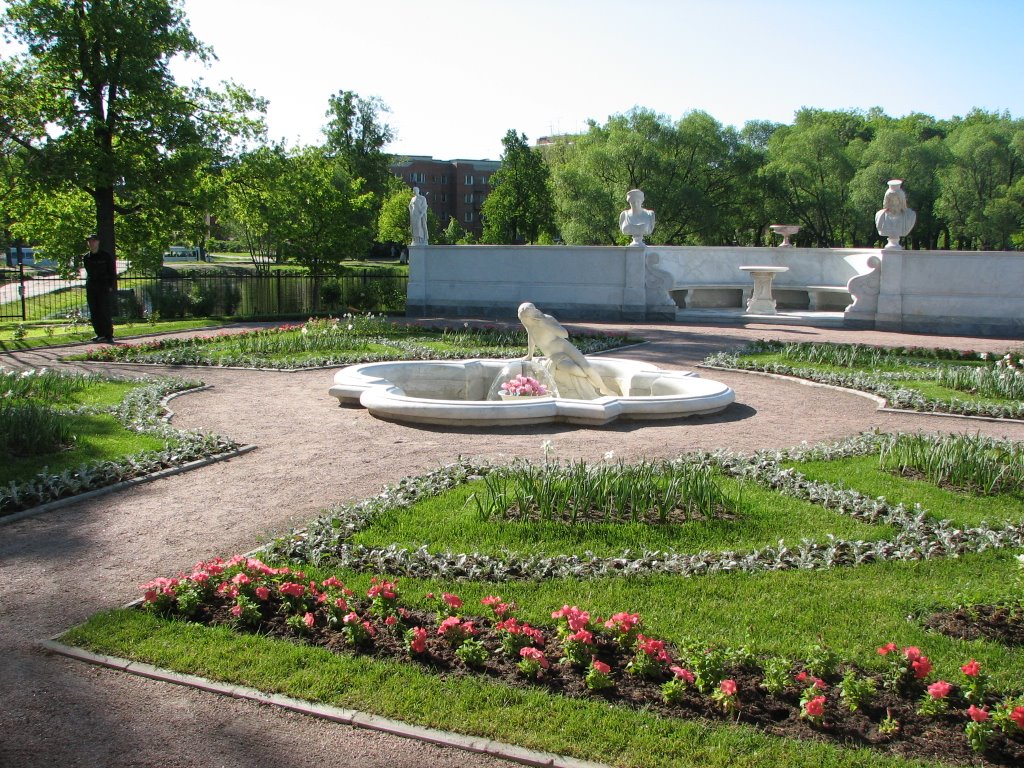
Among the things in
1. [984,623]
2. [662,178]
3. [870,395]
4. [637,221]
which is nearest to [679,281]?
[637,221]

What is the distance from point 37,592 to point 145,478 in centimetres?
249

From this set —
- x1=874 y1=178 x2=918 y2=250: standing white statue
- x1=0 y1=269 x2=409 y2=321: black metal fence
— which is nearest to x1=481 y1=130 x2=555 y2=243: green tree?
x1=0 y1=269 x2=409 y2=321: black metal fence

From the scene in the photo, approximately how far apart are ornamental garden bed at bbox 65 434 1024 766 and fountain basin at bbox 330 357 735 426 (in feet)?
11.2

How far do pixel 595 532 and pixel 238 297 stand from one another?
22.7 m

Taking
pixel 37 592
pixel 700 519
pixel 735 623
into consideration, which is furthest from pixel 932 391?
pixel 37 592

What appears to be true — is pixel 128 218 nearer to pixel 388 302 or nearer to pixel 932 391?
pixel 388 302

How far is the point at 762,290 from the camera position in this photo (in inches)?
967

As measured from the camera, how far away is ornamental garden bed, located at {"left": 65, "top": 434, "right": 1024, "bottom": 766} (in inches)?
152

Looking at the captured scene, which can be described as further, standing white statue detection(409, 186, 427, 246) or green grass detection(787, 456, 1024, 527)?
standing white statue detection(409, 186, 427, 246)

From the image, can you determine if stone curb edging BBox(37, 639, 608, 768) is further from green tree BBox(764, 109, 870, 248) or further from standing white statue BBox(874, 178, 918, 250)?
green tree BBox(764, 109, 870, 248)

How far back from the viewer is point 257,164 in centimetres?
A: 2564

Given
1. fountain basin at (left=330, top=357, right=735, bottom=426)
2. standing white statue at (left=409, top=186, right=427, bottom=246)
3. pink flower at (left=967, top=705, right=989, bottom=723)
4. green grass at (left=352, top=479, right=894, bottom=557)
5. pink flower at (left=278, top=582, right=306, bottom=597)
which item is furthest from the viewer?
standing white statue at (left=409, top=186, right=427, bottom=246)

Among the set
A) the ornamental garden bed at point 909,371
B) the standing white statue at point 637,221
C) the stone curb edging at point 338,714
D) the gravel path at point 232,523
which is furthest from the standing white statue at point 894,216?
the stone curb edging at point 338,714

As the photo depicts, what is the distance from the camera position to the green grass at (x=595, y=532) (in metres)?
6.03
